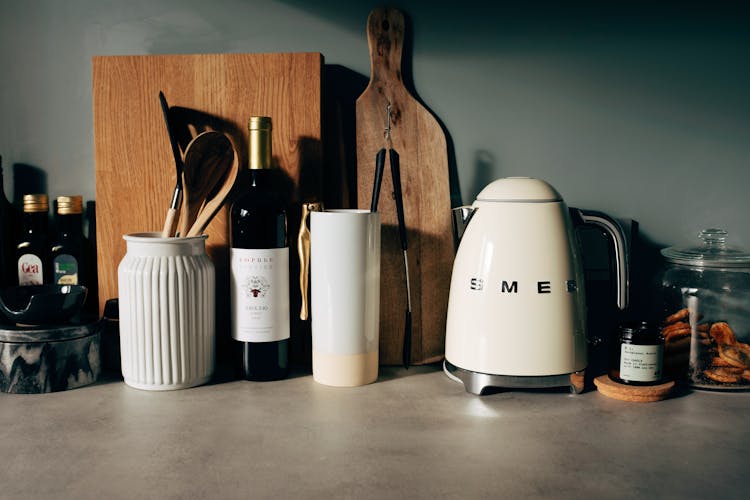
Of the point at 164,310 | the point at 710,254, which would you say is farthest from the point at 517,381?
the point at 164,310

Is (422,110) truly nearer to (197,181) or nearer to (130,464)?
(197,181)

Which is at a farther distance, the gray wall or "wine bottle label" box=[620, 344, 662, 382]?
the gray wall

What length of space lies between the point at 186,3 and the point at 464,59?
455 millimetres

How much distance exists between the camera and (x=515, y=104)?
109cm

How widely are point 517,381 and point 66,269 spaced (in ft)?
2.36

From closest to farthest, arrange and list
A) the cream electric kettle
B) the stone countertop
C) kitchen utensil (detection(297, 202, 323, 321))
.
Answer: the stone countertop < the cream electric kettle < kitchen utensil (detection(297, 202, 323, 321))

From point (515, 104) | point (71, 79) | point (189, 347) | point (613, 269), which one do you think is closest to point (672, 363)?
point (613, 269)

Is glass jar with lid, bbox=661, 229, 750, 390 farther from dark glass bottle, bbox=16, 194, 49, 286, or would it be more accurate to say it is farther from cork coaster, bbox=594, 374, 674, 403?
dark glass bottle, bbox=16, 194, 49, 286

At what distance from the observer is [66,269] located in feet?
3.52

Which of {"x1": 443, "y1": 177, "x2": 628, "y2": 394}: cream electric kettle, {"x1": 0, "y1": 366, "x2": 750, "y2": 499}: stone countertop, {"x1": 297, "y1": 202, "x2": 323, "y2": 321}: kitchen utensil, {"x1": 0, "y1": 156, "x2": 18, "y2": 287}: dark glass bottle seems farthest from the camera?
{"x1": 0, "y1": 156, "x2": 18, "y2": 287}: dark glass bottle

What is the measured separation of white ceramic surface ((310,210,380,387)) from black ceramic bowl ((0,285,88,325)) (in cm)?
33

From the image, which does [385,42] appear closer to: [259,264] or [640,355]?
[259,264]

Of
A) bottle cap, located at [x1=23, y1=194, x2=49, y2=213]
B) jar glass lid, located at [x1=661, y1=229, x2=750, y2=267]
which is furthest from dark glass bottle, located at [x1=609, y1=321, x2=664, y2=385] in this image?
bottle cap, located at [x1=23, y1=194, x2=49, y2=213]

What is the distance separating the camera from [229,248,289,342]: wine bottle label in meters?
0.93
